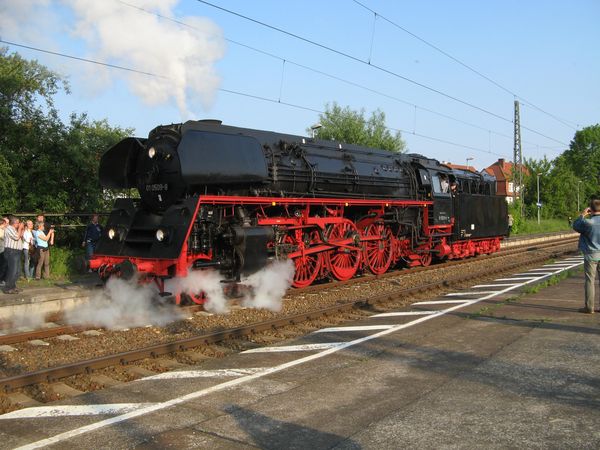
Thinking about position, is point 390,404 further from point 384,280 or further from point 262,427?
point 384,280

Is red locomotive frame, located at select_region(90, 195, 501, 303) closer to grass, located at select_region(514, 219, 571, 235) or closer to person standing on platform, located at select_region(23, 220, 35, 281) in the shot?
person standing on platform, located at select_region(23, 220, 35, 281)

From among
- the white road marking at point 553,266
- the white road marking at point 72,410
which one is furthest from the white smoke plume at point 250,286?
the white road marking at point 553,266

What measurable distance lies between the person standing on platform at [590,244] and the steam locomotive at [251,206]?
5.51 meters

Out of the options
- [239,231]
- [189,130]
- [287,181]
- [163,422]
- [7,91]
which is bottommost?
[163,422]

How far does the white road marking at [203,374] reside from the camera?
581 cm

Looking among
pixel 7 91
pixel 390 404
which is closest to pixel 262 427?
pixel 390 404

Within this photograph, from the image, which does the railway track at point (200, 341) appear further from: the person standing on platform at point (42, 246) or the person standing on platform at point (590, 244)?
the person standing on platform at point (42, 246)

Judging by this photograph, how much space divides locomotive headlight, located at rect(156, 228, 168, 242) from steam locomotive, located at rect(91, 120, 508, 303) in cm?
2

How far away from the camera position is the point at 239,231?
32.3 ft

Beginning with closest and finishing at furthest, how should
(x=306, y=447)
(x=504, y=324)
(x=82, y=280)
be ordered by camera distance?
(x=306, y=447), (x=504, y=324), (x=82, y=280)

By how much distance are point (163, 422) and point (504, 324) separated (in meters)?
5.46

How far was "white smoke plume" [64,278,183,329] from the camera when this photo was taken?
919 centimetres

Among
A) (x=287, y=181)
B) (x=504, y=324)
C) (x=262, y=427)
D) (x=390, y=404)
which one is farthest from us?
(x=287, y=181)

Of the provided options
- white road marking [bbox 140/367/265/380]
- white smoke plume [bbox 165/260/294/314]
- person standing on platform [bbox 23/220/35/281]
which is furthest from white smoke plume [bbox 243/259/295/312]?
person standing on platform [bbox 23/220/35/281]
